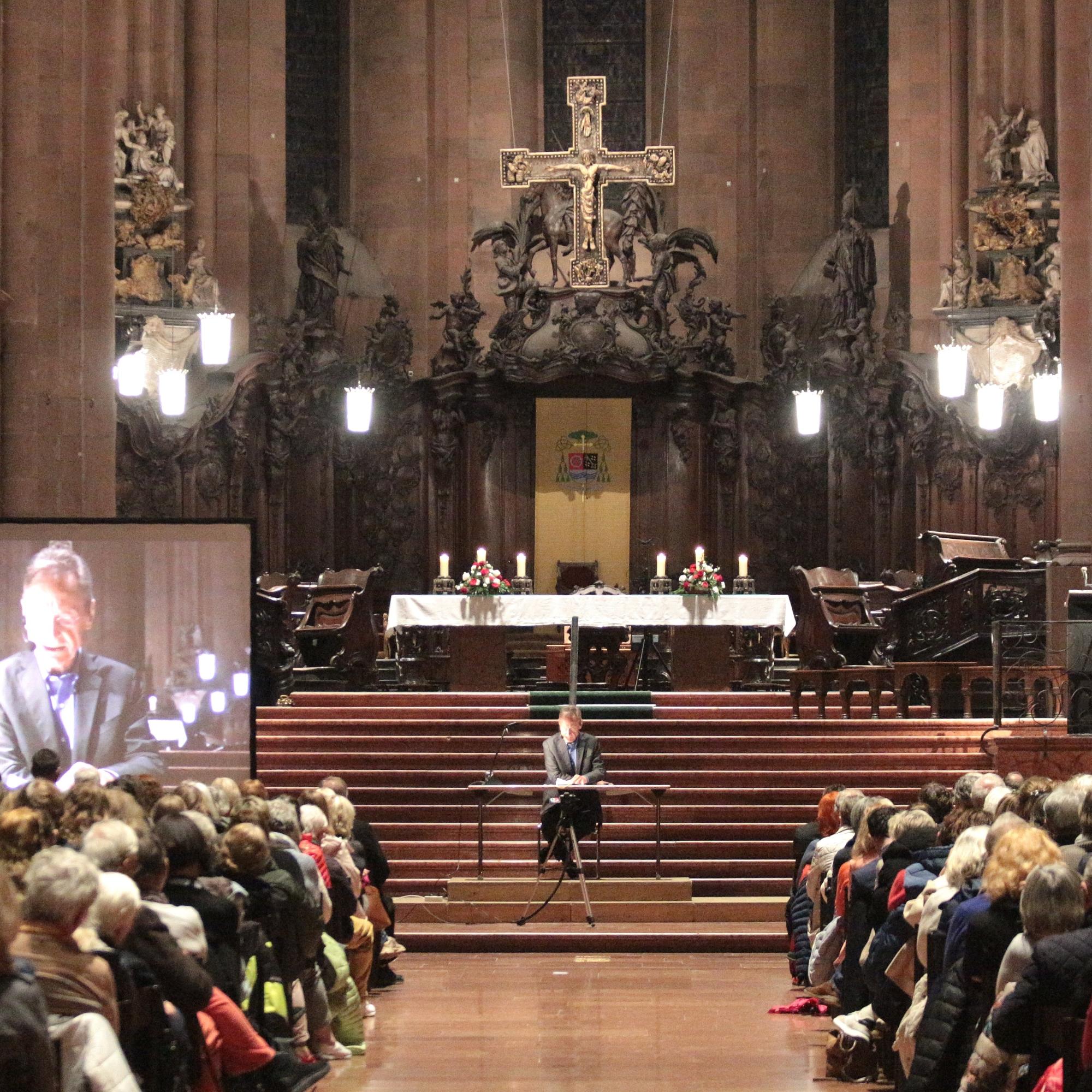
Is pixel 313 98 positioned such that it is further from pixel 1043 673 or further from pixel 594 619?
pixel 1043 673

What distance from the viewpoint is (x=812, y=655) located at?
1841cm

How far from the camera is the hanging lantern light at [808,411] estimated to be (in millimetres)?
24109

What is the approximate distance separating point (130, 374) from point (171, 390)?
0.83 meters

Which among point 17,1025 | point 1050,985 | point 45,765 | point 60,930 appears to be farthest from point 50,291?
point 17,1025

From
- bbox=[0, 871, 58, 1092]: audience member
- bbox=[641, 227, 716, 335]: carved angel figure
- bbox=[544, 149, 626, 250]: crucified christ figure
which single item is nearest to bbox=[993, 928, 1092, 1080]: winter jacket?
bbox=[0, 871, 58, 1092]: audience member

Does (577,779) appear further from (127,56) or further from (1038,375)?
(127,56)

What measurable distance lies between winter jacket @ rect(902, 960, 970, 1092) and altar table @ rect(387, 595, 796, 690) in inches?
433

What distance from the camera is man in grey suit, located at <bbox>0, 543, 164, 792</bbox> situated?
12266 mm

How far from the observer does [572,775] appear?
13.6 metres

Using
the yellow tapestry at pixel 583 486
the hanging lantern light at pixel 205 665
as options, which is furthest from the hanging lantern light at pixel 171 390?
the hanging lantern light at pixel 205 665

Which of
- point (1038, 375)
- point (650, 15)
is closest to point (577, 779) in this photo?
point (1038, 375)

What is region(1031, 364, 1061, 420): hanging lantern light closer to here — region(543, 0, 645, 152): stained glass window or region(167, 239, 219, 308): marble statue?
region(167, 239, 219, 308): marble statue

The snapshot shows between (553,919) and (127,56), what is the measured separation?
13.7 m

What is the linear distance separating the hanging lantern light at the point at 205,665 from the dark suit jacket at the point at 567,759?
2.32 m
